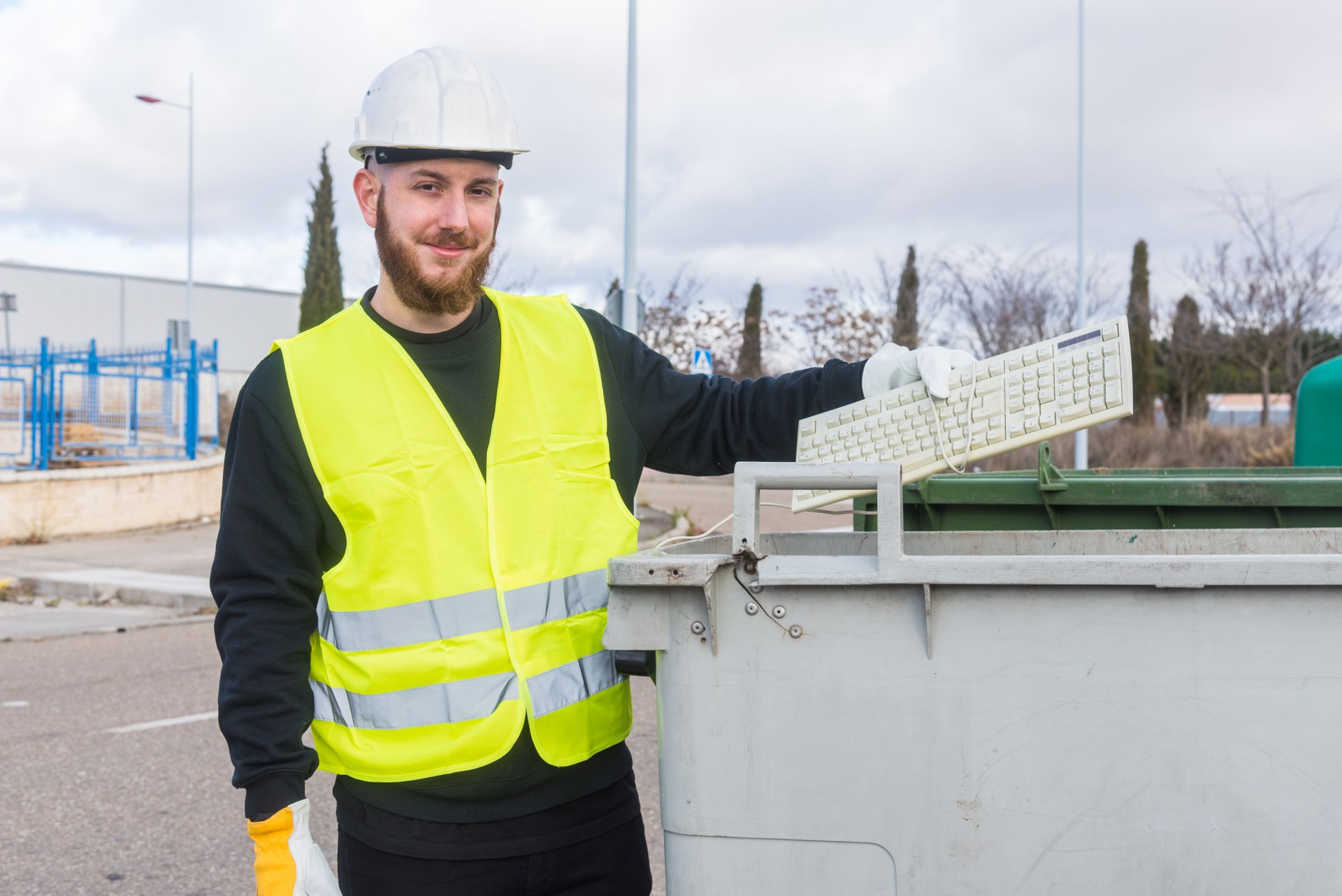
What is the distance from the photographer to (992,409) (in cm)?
204

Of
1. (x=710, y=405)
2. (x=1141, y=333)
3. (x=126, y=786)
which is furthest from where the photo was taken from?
(x=1141, y=333)

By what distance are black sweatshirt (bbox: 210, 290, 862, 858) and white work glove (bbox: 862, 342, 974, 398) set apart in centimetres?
73

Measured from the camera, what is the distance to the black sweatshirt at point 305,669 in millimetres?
1841

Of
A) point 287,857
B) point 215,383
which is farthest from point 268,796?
point 215,383

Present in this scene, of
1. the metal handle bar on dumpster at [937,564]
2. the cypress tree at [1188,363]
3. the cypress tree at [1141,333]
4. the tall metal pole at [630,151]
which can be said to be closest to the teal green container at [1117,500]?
the metal handle bar on dumpster at [937,564]

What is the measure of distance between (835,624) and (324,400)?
0.90 meters

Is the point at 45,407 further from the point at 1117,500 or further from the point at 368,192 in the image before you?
the point at 1117,500

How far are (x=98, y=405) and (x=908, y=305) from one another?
49.5ft

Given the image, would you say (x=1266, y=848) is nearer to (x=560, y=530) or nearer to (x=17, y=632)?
(x=560, y=530)

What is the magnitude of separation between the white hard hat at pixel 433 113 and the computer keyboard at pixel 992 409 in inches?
31.5

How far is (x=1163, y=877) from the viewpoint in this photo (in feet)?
4.95

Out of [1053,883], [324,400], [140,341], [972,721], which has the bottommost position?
[1053,883]

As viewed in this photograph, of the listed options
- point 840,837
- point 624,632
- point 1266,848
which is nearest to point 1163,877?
point 1266,848

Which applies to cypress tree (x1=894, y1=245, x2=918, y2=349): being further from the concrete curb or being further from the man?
the man
